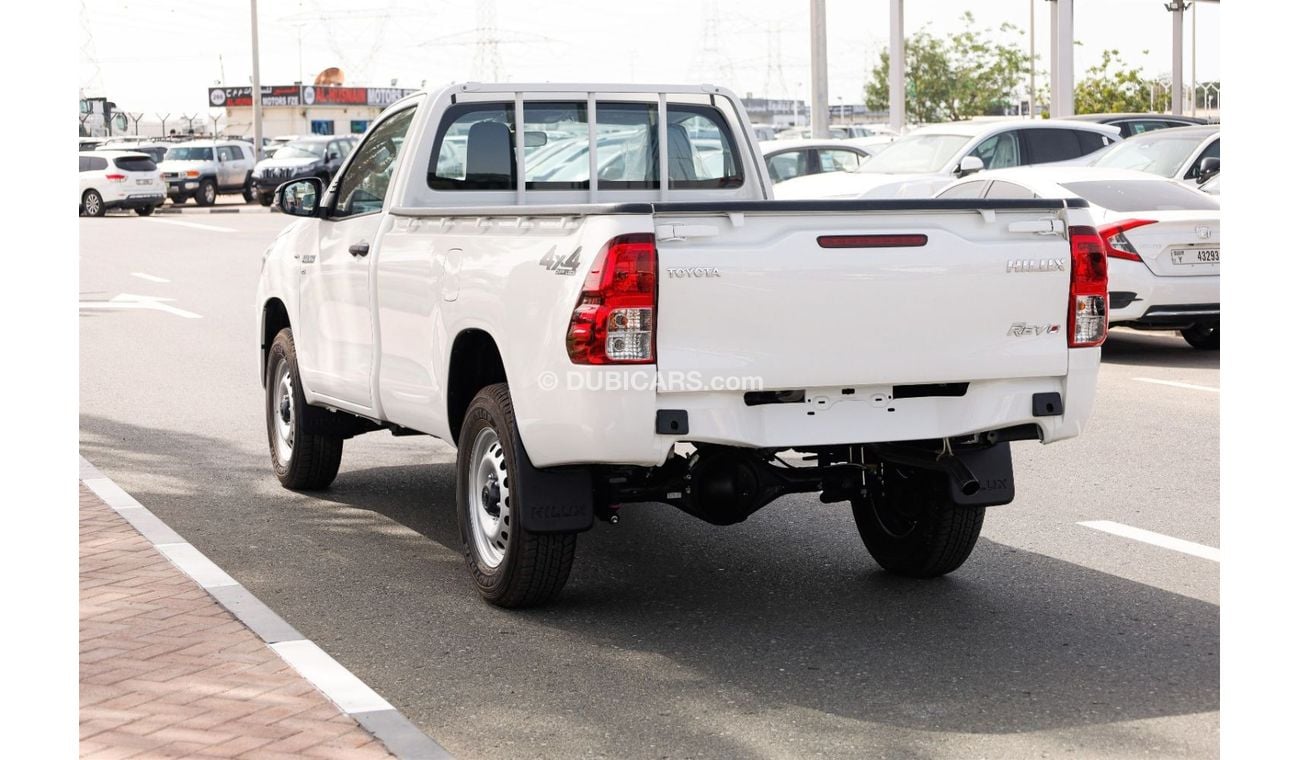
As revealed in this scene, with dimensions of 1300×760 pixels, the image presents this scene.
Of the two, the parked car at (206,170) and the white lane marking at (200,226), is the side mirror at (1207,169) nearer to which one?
the white lane marking at (200,226)

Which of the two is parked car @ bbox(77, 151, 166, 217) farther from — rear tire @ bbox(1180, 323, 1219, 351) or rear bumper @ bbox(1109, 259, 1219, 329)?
rear bumper @ bbox(1109, 259, 1219, 329)

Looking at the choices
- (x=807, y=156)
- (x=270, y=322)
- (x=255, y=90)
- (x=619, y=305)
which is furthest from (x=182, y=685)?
(x=255, y=90)

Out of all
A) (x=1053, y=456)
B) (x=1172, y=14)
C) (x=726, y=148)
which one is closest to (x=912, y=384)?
(x=726, y=148)

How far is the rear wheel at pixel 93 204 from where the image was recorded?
41594 millimetres

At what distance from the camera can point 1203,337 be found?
49.4ft

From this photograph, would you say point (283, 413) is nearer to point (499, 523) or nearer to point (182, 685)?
point (499, 523)

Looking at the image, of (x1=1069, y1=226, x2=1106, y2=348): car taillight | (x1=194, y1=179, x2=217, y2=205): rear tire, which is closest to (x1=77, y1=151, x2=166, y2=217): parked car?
(x1=194, y1=179, x2=217, y2=205): rear tire

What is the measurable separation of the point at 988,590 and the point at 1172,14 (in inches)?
1913

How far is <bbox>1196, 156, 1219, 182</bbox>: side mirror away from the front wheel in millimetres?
12177

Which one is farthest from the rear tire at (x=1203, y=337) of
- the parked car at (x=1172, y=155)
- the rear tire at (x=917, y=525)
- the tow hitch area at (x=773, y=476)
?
the tow hitch area at (x=773, y=476)

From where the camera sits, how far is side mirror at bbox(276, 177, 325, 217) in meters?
8.27

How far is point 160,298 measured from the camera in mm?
20516

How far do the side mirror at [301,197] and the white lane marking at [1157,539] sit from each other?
12.9 ft
